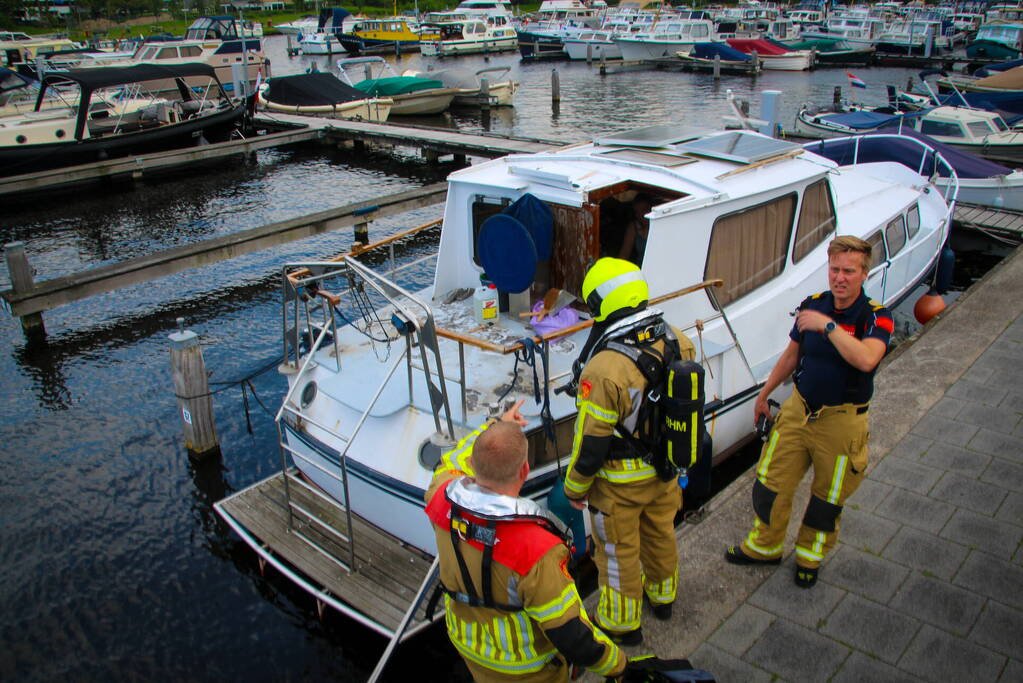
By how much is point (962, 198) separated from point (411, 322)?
13.4m

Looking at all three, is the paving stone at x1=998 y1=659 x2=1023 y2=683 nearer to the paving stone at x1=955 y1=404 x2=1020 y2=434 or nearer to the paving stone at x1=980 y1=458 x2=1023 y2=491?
the paving stone at x1=980 y1=458 x2=1023 y2=491

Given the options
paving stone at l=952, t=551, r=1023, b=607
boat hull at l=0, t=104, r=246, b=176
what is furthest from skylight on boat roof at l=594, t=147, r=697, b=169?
boat hull at l=0, t=104, r=246, b=176

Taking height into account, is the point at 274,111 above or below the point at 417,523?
above

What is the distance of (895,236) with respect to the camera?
340 inches

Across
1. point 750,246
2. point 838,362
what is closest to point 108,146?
point 750,246

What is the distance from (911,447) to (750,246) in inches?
83.2

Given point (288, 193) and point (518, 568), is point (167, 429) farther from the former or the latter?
point (288, 193)

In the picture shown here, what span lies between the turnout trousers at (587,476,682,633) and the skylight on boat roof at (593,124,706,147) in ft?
13.6

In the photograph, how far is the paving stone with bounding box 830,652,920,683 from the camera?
12.2 feet

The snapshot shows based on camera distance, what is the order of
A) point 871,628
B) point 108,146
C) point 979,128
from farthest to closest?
1. point 108,146
2. point 979,128
3. point 871,628

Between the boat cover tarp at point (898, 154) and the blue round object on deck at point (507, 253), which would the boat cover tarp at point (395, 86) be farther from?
the blue round object on deck at point (507, 253)

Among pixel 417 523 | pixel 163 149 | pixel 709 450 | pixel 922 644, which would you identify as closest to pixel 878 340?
pixel 709 450

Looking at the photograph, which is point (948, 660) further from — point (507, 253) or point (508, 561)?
point (507, 253)

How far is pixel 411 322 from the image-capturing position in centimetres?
461
